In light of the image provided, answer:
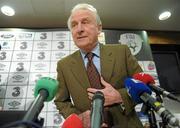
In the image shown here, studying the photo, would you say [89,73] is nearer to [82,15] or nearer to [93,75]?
[93,75]

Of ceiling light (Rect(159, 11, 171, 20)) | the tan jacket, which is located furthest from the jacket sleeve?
ceiling light (Rect(159, 11, 171, 20))

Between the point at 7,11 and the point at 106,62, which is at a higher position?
the point at 7,11

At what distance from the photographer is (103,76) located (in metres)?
1.28

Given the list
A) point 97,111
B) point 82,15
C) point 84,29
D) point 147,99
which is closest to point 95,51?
point 84,29

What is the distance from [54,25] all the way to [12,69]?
104 centimetres

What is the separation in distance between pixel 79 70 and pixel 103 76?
0.16m

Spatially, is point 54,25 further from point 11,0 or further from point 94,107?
point 94,107

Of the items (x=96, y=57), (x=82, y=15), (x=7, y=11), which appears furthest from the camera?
(x=7, y=11)

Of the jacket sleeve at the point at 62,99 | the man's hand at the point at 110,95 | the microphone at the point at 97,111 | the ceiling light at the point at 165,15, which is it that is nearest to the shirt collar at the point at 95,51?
the jacket sleeve at the point at 62,99

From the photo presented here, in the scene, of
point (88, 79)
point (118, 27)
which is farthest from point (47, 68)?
point (88, 79)

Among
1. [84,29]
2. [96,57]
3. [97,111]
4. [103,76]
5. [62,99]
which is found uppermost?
[84,29]

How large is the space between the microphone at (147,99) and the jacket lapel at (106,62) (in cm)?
42

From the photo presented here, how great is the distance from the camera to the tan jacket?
3.86 ft

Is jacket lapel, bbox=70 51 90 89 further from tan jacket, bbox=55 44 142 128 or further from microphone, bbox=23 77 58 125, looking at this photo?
microphone, bbox=23 77 58 125
